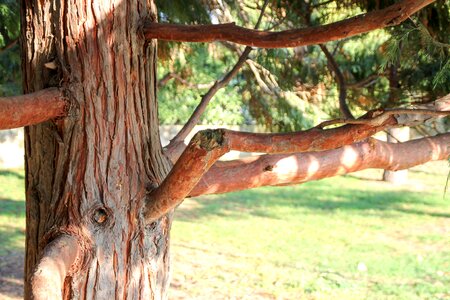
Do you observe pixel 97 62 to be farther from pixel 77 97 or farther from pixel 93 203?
pixel 93 203

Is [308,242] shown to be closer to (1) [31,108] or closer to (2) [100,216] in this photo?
(2) [100,216]

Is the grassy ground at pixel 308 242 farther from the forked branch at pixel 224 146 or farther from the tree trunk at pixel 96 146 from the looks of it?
the tree trunk at pixel 96 146

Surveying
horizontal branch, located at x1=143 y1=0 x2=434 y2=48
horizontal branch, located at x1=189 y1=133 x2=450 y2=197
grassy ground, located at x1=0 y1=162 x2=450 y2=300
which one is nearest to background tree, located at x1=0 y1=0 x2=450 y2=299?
horizontal branch, located at x1=143 y1=0 x2=434 y2=48

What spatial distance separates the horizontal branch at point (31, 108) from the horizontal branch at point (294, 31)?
40cm

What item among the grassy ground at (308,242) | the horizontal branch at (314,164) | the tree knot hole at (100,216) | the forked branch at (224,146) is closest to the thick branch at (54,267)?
the tree knot hole at (100,216)

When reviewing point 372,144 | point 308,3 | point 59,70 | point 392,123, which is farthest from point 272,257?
point 59,70

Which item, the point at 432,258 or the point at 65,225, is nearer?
the point at 65,225

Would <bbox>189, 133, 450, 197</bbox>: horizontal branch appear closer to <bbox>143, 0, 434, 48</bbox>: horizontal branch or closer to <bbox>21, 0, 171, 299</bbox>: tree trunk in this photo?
<bbox>21, 0, 171, 299</bbox>: tree trunk

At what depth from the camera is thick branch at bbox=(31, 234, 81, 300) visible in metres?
1.83

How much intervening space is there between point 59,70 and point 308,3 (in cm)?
277

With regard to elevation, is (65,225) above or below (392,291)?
above

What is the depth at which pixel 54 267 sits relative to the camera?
198 cm

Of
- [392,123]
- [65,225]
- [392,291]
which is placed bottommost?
[392,291]

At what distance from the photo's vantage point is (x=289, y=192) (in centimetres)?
1530
